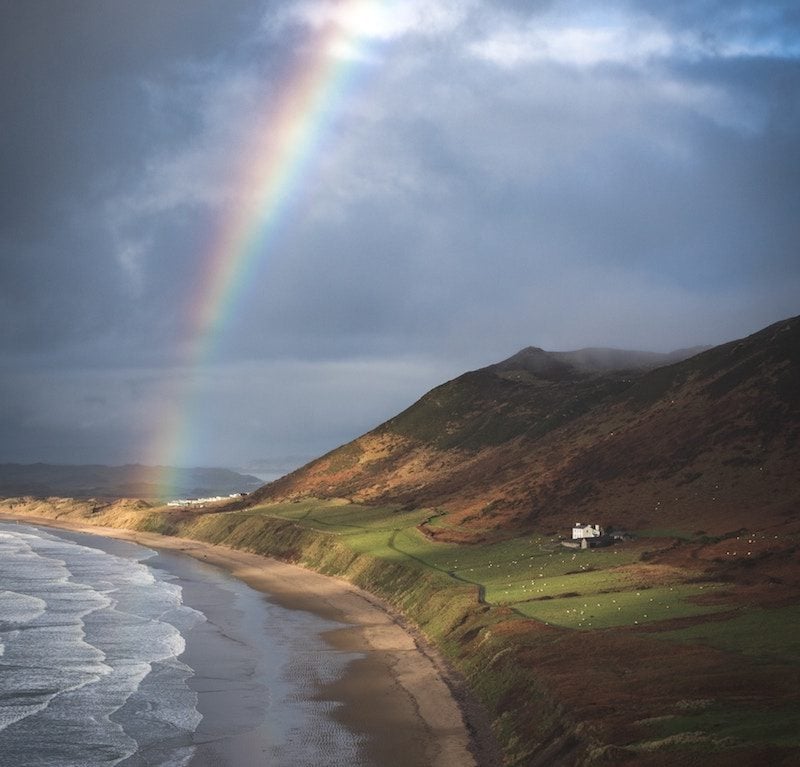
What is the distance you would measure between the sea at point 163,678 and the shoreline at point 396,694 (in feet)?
4.12

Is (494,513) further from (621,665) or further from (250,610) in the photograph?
(621,665)

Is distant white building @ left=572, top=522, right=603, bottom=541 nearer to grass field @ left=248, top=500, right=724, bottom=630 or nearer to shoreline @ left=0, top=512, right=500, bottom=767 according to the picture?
grass field @ left=248, top=500, right=724, bottom=630

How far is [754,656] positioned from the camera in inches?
1683

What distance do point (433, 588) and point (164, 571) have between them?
58.6 metres

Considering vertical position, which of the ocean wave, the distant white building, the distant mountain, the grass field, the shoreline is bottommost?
the shoreline

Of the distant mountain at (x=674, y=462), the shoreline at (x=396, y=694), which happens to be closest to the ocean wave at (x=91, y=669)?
the shoreline at (x=396, y=694)

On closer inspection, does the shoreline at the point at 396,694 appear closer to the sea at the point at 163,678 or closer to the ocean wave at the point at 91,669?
the sea at the point at 163,678

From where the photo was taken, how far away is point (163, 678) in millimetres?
59062

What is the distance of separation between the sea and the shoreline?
4.12 feet

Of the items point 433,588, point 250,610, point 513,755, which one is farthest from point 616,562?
point 513,755

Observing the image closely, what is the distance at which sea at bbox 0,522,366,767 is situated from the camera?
43.4m

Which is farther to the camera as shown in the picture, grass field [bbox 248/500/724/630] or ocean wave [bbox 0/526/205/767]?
grass field [bbox 248/500/724/630]

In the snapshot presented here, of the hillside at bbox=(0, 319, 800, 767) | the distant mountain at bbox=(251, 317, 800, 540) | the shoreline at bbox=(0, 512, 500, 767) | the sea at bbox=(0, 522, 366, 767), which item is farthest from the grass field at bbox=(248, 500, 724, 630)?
the sea at bbox=(0, 522, 366, 767)

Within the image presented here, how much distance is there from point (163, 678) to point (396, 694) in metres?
15.2
